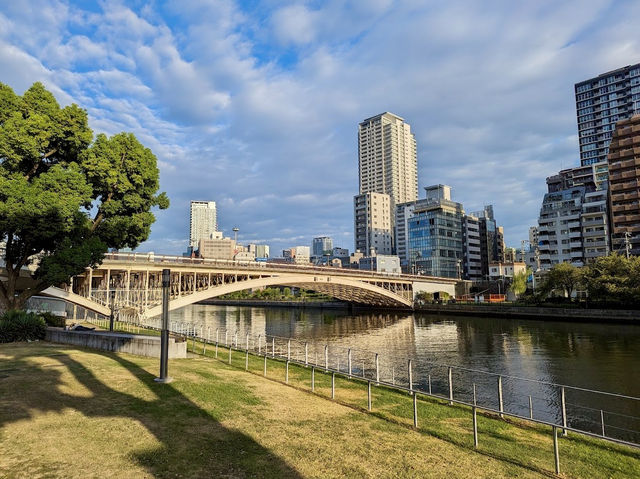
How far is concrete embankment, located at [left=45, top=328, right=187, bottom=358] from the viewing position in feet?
62.1

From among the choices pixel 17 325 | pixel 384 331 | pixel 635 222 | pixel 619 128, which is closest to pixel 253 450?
pixel 17 325

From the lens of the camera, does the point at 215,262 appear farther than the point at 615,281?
No

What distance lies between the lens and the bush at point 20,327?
2027 cm

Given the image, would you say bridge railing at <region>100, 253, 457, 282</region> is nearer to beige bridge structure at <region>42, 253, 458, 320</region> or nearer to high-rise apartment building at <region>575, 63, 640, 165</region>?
beige bridge structure at <region>42, 253, 458, 320</region>

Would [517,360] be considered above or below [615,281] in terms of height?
below

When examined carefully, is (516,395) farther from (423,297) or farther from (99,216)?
(423,297)

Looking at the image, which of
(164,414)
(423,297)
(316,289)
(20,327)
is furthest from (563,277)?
(20,327)

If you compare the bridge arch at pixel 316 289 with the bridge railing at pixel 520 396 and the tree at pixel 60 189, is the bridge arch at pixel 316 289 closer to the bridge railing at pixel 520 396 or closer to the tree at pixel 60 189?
the tree at pixel 60 189

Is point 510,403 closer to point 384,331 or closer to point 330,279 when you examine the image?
point 384,331

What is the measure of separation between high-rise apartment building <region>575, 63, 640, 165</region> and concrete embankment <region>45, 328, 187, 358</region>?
549ft

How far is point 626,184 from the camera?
83625 mm

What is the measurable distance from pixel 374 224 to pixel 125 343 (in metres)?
163

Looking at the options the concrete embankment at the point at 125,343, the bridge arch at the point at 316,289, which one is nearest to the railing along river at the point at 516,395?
the concrete embankment at the point at 125,343

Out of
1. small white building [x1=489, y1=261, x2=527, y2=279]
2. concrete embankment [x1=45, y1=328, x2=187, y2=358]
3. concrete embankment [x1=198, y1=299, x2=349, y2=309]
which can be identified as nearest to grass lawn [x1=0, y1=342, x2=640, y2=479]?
concrete embankment [x1=45, y1=328, x2=187, y2=358]
